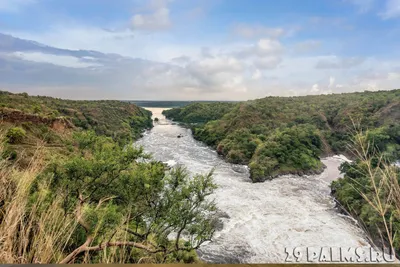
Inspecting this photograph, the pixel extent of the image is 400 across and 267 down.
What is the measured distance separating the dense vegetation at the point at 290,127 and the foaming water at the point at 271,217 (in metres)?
0.82

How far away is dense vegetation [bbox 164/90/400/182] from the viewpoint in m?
7.00

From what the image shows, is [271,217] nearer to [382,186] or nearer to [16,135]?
[382,186]

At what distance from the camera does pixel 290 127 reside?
13766 millimetres

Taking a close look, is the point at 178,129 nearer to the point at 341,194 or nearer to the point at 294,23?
the point at 341,194

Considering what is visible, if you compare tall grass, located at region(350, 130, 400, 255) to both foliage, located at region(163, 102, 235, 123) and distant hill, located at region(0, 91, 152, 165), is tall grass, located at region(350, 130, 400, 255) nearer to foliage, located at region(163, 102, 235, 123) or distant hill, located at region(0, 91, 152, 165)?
distant hill, located at region(0, 91, 152, 165)

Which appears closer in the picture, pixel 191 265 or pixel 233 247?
pixel 191 265

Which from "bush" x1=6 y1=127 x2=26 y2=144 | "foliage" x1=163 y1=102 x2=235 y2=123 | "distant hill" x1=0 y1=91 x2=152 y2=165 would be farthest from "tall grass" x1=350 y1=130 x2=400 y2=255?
"foliage" x1=163 y1=102 x2=235 y2=123

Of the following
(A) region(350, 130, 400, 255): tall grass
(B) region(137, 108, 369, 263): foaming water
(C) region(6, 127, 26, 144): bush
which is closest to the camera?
(A) region(350, 130, 400, 255): tall grass

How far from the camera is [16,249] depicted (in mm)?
1158

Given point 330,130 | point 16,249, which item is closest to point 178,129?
point 330,130

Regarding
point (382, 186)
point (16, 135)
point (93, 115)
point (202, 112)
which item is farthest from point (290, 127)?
point (93, 115)

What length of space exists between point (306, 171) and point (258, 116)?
5.59 metres

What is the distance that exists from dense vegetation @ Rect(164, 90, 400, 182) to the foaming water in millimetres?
824

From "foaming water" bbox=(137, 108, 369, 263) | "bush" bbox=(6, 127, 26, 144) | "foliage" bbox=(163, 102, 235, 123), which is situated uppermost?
"foliage" bbox=(163, 102, 235, 123)
